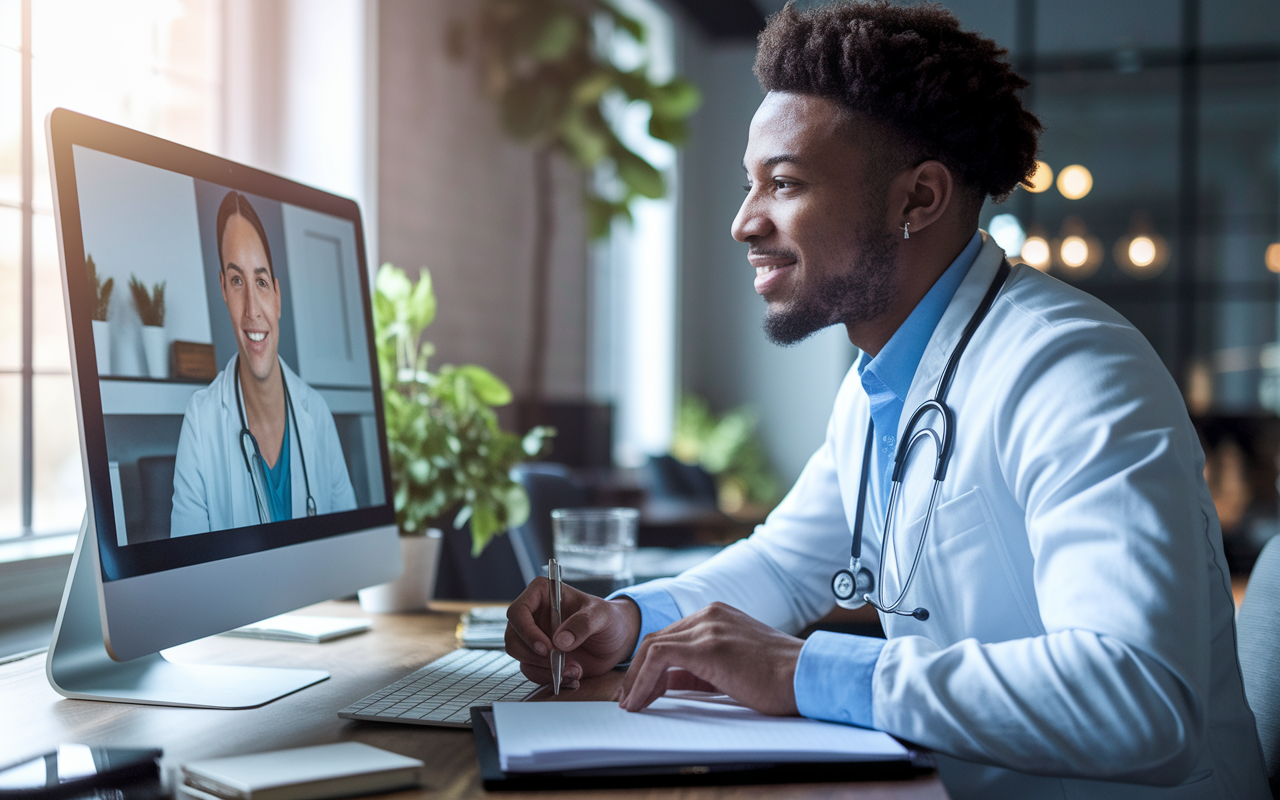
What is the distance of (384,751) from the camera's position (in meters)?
0.79

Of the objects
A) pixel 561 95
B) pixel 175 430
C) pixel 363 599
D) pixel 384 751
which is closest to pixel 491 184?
pixel 561 95

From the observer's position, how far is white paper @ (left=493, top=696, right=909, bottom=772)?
0.75 metres

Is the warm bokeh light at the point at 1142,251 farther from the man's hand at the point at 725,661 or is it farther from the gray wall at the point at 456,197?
the man's hand at the point at 725,661

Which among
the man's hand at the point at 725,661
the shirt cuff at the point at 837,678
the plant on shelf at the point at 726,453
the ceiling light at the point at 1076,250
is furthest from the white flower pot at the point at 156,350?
the ceiling light at the point at 1076,250

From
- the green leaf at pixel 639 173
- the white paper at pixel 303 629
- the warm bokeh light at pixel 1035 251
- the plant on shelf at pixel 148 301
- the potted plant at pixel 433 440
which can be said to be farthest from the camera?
the warm bokeh light at pixel 1035 251

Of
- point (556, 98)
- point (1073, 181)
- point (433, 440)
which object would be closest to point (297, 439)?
point (433, 440)

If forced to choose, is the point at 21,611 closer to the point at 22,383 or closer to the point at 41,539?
the point at 41,539

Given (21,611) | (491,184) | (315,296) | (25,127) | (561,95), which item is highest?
(561,95)

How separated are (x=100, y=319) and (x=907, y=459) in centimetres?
83

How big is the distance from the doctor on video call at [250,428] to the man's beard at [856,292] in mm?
595

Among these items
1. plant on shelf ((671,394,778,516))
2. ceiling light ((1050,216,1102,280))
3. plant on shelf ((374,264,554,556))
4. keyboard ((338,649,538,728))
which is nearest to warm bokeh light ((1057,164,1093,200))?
ceiling light ((1050,216,1102,280))

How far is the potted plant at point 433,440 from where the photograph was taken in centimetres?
157

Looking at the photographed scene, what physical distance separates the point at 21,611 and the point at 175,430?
782 mm

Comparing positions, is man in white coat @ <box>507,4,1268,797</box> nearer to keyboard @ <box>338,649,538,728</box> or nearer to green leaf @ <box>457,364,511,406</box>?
keyboard @ <box>338,649,538,728</box>
